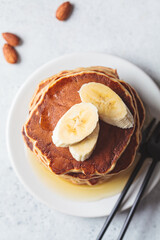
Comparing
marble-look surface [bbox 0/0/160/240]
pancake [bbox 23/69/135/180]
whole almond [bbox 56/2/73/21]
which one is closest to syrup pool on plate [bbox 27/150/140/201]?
marble-look surface [bbox 0/0/160/240]

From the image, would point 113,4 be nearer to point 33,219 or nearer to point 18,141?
point 18,141

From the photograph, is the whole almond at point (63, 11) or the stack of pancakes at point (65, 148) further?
the whole almond at point (63, 11)

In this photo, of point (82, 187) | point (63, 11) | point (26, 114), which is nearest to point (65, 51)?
point (63, 11)

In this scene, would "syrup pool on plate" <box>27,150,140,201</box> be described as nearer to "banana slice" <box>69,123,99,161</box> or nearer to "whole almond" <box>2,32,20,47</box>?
"banana slice" <box>69,123,99,161</box>

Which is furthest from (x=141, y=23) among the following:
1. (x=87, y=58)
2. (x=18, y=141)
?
(x=18, y=141)

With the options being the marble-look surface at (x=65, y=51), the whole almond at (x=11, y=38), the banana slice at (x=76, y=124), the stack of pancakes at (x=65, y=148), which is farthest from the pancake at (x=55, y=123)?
the whole almond at (x=11, y=38)

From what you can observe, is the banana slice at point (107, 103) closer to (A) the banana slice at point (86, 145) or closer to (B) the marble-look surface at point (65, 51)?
(A) the banana slice at point (86, 145)
